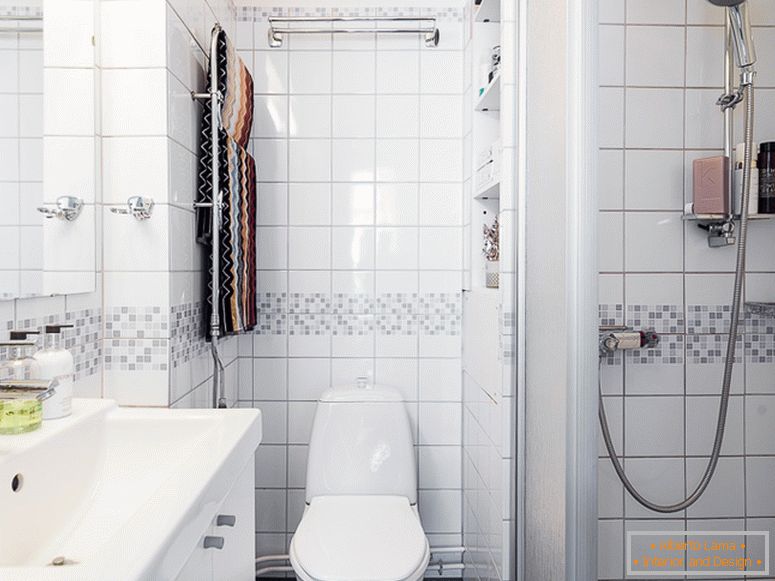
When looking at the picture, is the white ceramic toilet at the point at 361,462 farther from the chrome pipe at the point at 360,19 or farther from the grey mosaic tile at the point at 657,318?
the chrome pipe at the point at 360,19

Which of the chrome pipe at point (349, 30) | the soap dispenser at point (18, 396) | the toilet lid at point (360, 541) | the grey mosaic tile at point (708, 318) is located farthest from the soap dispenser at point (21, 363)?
the chrome pipe at point (349, 30)

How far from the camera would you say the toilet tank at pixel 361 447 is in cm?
220

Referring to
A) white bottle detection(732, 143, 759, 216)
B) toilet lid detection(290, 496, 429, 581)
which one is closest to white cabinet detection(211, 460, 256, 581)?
toilet lid detection(290, 496, 429, 581)

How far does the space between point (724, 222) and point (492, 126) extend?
3.84 ft

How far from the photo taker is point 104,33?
1599 millimetres

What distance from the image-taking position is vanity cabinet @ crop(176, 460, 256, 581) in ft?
3.26

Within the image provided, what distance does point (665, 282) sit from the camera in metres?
1.28

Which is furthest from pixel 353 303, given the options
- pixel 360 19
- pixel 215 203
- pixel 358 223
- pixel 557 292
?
pixel 557 292

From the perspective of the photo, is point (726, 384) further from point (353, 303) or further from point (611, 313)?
point (353, 303)

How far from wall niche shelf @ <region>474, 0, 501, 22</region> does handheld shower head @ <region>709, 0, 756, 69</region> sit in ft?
3.30

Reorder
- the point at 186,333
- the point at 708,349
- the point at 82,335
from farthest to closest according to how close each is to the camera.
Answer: the point at 186,333 → the point at 82,335 → the point at 708,349

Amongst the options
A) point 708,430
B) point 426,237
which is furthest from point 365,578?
point 426,237

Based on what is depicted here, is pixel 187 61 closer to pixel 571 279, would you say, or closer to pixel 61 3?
pixel 61 3

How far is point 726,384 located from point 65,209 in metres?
1.39
